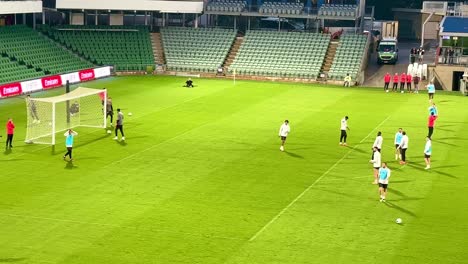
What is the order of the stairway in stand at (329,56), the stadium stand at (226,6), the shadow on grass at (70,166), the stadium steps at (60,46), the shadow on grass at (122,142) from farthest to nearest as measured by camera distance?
1. the stadium stand at (226,6)
2. the stairway in stand at (329,56)
3. the stadium steps at (60,46)
4. the shadow on grass at (122,142)
5. the shadow on grass at (70,166)

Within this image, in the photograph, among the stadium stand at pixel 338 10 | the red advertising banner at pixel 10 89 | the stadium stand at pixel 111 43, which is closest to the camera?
the red advertising banner at pixel 10 89

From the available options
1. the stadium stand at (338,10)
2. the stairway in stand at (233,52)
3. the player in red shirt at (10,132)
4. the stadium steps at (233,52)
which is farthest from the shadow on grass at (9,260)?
the stadium stand at (338,10)

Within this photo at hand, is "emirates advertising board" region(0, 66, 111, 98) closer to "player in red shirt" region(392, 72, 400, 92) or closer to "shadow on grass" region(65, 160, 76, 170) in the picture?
"shadow on grass" region(65, 160, 76, 170)

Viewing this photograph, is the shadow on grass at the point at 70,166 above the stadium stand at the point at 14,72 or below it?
below

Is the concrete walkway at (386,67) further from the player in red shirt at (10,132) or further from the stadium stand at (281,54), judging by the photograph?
the player in red shirt at (10,132)

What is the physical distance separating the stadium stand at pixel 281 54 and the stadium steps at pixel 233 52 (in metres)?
0.58

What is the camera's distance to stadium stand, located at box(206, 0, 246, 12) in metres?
82.6

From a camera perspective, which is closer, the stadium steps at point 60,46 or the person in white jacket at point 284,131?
the person in white jacket at point 284,131

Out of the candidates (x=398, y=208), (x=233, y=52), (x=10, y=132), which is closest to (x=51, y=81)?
(x=233, y=52)

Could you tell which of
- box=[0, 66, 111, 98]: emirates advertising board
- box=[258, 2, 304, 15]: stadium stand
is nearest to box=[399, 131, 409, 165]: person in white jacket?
box=[0, 66, 111, 98]: emirates advertising board

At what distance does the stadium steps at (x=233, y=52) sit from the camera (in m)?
77.2

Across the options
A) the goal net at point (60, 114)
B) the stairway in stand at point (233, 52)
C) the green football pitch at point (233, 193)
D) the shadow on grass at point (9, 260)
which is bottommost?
the shadow on grass at point (9, 260)

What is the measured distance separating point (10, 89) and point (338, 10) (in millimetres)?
35765

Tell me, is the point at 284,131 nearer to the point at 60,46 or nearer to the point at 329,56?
the point at 329,56
